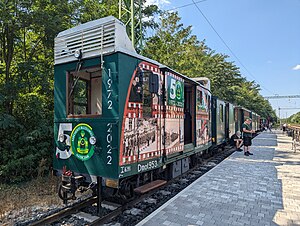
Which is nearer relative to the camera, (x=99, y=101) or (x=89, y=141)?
(x=89, y=141)

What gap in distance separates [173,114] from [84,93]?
2.15 m

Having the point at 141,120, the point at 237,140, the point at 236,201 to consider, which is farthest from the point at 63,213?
the point at 237,140

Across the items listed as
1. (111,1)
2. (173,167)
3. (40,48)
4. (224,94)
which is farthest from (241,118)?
(40,48)

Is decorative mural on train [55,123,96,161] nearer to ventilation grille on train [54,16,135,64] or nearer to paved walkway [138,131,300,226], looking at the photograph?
ventilation grille on train [54,16,135,64]

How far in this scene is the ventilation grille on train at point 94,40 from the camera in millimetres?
3985

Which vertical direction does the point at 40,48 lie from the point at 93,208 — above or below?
above

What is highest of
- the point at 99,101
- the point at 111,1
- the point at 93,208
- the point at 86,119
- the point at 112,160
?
the point at 111,1

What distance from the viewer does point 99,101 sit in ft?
16.8

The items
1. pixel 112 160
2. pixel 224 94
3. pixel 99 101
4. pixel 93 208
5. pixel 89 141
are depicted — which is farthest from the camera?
pixel 224 94

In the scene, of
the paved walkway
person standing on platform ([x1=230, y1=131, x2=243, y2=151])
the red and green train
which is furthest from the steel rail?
person standing on platform ([x1=230, y1=131, x2=243, y2=151])

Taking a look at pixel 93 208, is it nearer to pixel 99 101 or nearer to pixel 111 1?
pixel 99 101

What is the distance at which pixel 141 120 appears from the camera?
429 centimetres

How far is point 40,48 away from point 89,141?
18.1 feet

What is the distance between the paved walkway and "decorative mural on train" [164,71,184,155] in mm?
1153
